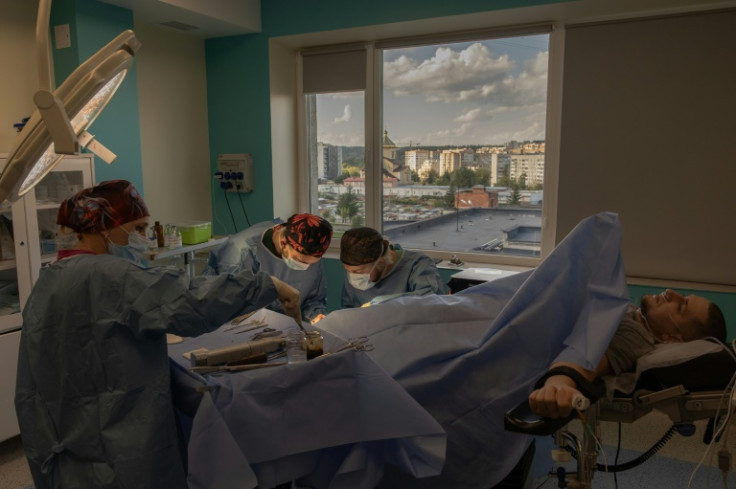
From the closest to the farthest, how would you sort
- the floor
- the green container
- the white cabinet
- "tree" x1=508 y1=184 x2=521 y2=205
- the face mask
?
the floor < the face mask < the white cabinet < the green container < "tree" x1=508 y1=184 x2=521 y2=205

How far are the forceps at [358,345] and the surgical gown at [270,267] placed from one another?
91 centimetres

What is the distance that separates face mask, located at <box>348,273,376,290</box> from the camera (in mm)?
2577

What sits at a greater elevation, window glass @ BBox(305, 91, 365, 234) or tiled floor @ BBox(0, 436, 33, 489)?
window glass @ BBox(305, 91, 365, 234)

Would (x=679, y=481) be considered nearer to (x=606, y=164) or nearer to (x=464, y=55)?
(x=606, y=164)

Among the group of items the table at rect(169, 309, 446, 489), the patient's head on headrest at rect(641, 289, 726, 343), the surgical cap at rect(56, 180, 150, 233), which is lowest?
the table at rect(169, 309, 446, 489)

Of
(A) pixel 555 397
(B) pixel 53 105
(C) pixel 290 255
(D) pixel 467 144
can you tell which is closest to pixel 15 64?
(C) pixel 290 255

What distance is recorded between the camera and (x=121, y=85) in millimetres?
3352

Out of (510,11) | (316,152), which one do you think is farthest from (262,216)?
(510,11)

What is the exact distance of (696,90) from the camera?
314cm

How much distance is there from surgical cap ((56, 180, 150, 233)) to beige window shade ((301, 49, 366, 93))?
9.00 ft

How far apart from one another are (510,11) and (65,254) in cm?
279

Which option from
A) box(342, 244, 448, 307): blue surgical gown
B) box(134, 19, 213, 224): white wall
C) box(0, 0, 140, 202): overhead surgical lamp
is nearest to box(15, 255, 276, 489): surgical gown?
box(0, 0, 140, 202): overhead surgical lamp

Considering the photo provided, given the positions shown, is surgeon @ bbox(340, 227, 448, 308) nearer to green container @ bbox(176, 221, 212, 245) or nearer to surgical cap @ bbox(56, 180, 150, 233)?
surgical cap @ bbox(56, 180, 150, 233)

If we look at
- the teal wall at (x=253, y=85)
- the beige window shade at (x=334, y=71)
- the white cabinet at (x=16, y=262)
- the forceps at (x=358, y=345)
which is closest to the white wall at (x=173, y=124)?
the teal wall at (x=253, y=85)
